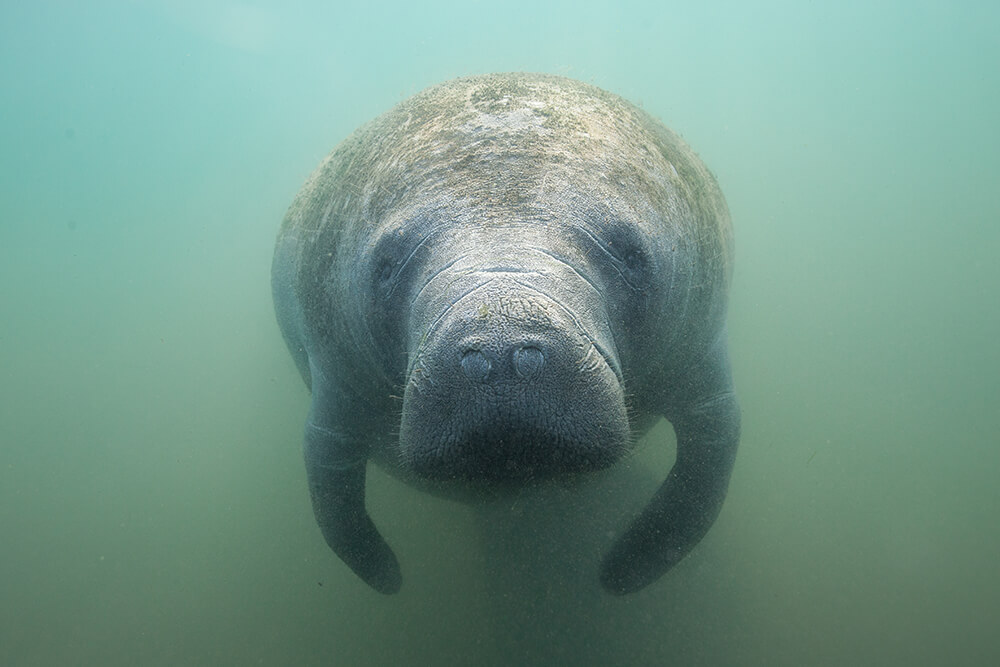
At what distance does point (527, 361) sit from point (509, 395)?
100 mm

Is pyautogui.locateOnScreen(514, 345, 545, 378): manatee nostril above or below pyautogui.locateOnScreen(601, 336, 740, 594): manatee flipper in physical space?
below

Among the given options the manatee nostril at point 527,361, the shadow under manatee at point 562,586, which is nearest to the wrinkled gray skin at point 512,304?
the manatee nostril at point 527,361

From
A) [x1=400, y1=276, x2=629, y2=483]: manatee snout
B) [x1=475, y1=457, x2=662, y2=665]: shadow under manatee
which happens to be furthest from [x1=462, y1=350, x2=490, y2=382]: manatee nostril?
[x1=475, y1=457, x2=662, y2=665]: shadow under manatee

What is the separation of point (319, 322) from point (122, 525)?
896 cm

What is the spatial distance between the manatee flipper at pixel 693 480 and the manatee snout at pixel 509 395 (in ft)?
6.88

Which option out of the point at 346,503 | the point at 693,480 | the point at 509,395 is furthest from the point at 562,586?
the point at 509,395

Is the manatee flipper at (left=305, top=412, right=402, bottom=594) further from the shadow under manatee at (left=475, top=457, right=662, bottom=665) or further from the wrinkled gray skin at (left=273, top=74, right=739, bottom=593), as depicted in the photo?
the shadow under manatee at (left=475, top=457, right=662, bottom=665)

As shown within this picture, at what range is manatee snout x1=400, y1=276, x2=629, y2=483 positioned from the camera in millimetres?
1599

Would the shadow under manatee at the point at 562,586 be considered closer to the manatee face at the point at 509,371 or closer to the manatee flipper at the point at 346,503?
the manatee flipper at the point at 346,503

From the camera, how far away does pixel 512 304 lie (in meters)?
1.69

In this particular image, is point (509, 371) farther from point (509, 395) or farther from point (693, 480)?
point (693, 480)

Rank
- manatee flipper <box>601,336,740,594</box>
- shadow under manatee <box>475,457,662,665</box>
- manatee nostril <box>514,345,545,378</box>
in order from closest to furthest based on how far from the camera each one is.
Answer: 1. manatee nostril <box>514,345,545,378</box>
2. manatee flipper <box>601,336,740,594</box>
3. shadow under manatee <box>475,457,662,665</box>

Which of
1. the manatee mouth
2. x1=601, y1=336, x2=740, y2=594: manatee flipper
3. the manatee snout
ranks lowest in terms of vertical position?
the manatee mouth

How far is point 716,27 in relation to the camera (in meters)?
22.7
